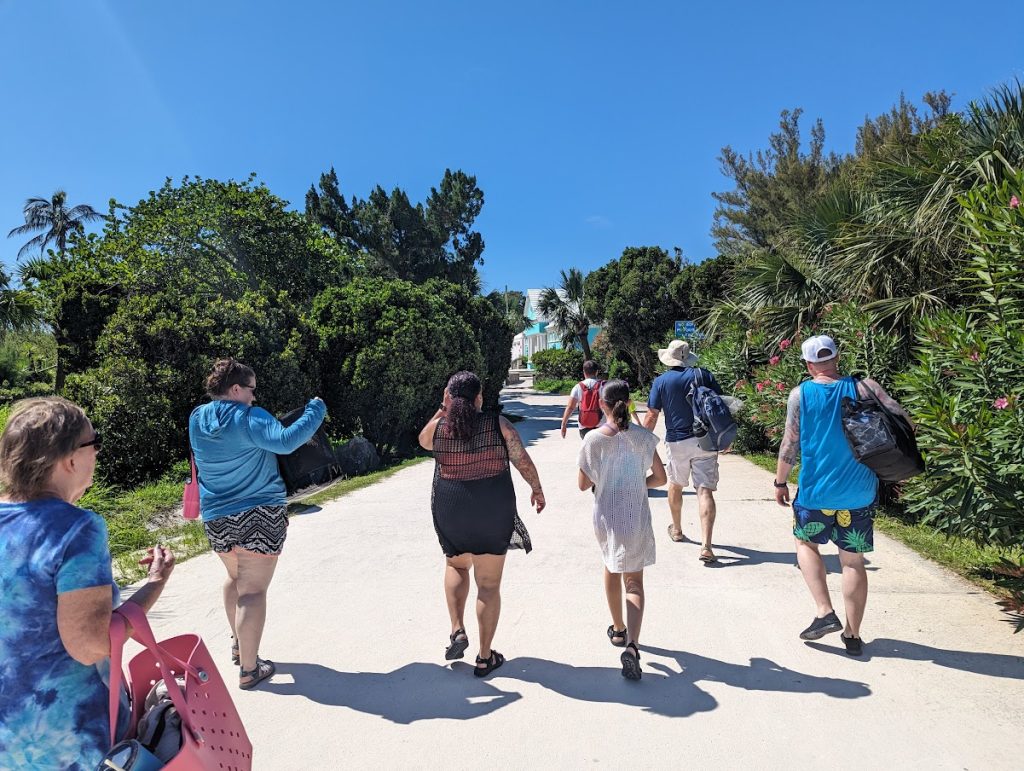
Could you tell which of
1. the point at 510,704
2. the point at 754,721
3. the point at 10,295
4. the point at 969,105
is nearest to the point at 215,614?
the point at 510,704

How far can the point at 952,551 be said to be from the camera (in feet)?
17.5

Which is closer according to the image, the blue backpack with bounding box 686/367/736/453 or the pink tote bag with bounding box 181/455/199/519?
the pink tote bag with bounding box 181/455/199/519

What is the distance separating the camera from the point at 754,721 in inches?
116

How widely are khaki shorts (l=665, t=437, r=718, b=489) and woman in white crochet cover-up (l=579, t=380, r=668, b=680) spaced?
198cm

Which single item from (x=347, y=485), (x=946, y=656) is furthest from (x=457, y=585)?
(x=347, y=485)

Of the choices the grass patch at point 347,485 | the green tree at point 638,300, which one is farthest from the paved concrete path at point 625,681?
the green tree at point 638,300

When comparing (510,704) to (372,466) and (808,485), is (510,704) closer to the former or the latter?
(808,485)

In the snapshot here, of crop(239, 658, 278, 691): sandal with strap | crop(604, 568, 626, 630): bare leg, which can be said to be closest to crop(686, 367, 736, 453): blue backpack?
crop(604, 568, 626, 630): bare leg

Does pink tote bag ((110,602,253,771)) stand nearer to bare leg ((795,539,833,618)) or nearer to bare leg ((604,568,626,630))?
bare leg ((604,568,626,630))

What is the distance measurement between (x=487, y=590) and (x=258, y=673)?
130 cm

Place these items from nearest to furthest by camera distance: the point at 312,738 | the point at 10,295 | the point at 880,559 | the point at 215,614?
the point at 312,738
the point at 215,614
the point at 880,559
the point at 10,295

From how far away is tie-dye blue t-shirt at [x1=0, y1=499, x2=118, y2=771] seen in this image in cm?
164

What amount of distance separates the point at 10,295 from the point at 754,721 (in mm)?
19030

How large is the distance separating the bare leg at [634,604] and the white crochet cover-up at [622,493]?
7 cm
